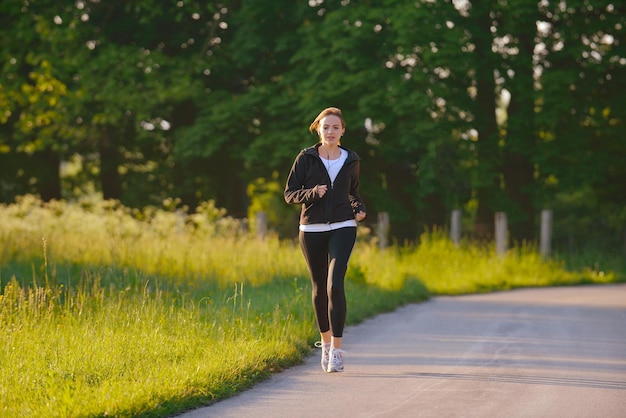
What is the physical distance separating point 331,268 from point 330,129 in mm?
1116

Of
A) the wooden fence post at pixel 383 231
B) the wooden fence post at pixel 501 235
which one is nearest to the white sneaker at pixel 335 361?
the wooden fence post at pixel 383 231

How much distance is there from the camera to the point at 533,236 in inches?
1163

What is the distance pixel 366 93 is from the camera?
26.5m

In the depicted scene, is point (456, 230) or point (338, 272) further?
point (456, 230)

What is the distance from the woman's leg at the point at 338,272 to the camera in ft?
29.0

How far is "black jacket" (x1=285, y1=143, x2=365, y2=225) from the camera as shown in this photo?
886 centimetres

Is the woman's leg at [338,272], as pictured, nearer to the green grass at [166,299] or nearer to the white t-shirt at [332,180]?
the white t-shirt at [332,180]

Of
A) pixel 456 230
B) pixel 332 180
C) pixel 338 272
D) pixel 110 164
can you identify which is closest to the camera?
pixel 338 272

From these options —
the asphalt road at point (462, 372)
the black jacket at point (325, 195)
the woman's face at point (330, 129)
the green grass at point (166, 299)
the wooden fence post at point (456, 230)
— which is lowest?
the asphalt road at point (462, 372)

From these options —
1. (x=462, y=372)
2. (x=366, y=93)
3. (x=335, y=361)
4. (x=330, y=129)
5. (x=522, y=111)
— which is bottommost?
(x=462, y=372)

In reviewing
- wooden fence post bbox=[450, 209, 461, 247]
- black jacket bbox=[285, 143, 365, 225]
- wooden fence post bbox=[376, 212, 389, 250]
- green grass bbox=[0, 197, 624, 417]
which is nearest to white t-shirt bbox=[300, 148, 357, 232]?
black jacket bbox=[285, 143, 365, 225]

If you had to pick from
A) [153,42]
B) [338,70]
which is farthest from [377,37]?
[153,42]

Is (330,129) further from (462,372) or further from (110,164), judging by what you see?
(110,164)

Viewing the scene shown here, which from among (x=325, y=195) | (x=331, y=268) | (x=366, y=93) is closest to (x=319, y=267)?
(x=331, y=268)
